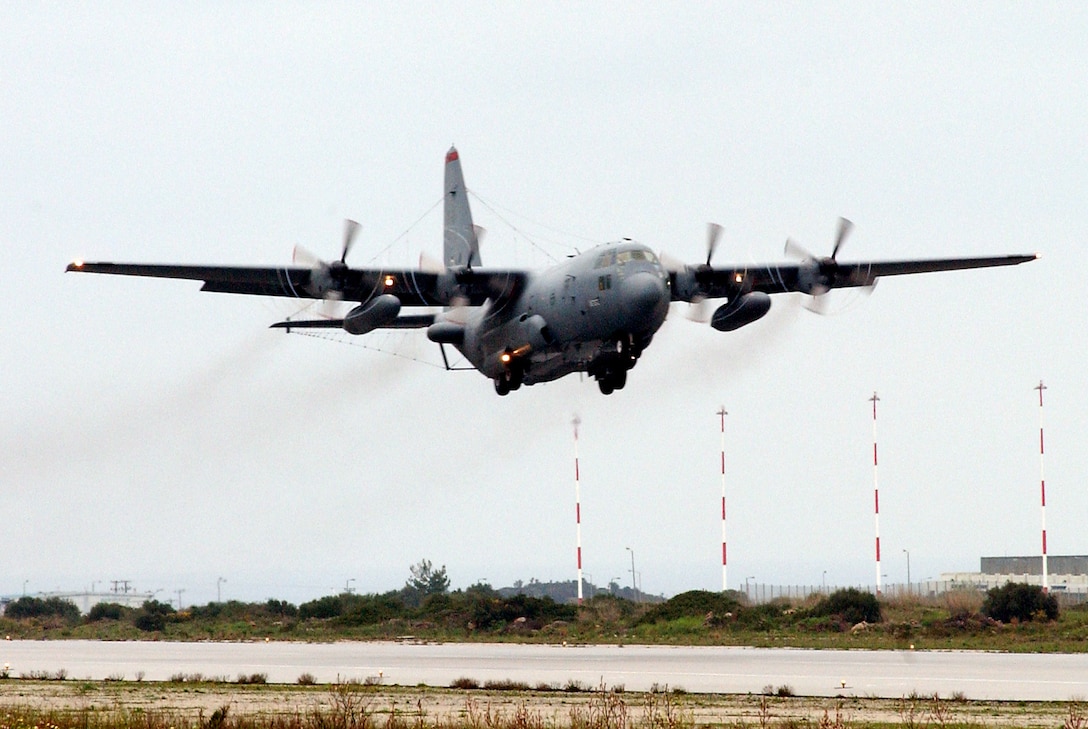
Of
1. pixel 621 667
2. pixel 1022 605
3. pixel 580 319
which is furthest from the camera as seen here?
pixel 1022 605

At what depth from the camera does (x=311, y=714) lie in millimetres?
18859

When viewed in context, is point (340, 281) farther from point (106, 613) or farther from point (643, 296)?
point (106, 613)

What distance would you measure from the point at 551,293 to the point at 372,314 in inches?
191

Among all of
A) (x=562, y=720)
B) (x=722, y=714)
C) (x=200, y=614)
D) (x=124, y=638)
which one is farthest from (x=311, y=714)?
(x=200, y=614)

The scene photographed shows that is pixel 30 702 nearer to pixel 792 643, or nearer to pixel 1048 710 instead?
pixel 1048 710

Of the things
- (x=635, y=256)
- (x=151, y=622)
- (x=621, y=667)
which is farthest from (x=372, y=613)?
(x=621, y=667)

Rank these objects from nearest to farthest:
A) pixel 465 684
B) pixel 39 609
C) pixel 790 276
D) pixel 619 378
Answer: pixel 465 684, pixel 619 378, pixel 790 276, pixel 39 609

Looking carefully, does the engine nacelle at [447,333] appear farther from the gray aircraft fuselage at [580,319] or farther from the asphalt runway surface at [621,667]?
the asphalt runway surface at [621,667]

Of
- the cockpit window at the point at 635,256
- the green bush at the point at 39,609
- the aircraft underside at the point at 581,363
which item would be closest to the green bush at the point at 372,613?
the green bush at the point at 39,609

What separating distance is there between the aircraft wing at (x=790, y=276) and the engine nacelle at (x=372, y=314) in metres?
9.37

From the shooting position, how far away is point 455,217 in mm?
51656

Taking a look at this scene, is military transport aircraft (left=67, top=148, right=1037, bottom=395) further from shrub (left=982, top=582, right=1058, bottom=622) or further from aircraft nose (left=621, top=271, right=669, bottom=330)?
shrub (left=982, top=582, right=1058, bottom=622)

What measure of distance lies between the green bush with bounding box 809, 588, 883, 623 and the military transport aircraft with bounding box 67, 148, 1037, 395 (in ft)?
42.6

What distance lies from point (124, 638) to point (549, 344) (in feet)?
83.0
